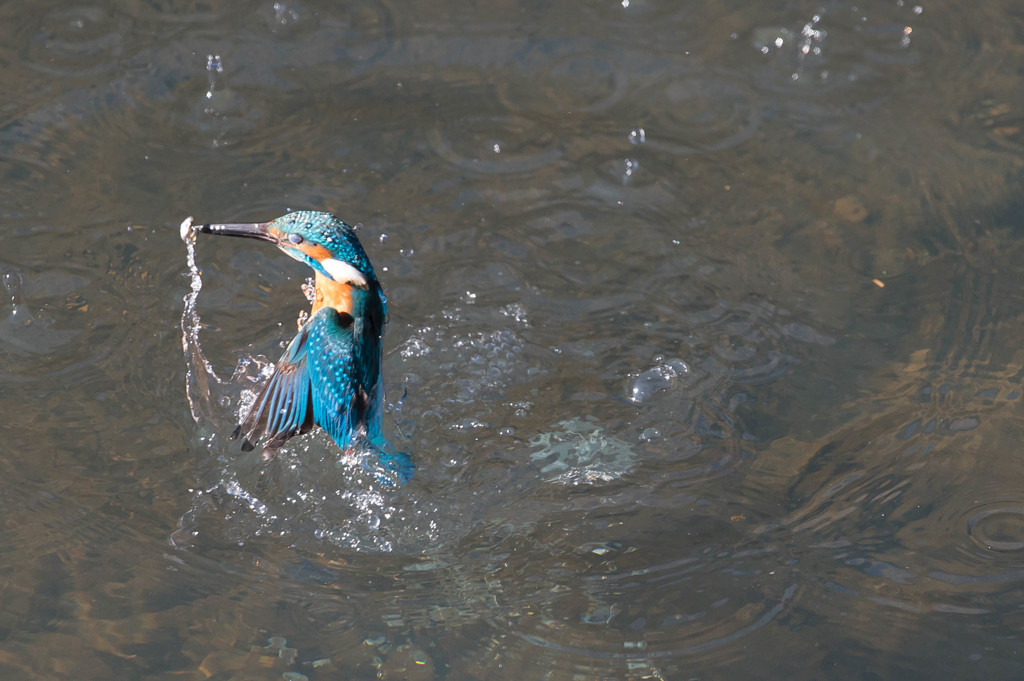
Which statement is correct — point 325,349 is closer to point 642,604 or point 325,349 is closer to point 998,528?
point 642,604

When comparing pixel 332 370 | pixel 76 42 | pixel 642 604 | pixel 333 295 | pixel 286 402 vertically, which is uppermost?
pixel 76 42

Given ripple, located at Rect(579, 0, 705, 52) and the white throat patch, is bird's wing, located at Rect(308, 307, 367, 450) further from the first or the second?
ripple, located at Rect(579, 0, 705, 52)

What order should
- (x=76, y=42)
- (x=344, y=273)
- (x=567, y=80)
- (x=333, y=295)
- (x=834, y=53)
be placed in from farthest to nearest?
A: 1. (x=834, y=53)
2. (x=567, y=80)
3. (x=76, y=42)
4. (x=333, y=295)
5. (x=344, y=273)

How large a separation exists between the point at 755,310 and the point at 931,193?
114 centimetres

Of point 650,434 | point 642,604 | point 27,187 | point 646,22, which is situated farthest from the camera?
point 646,22

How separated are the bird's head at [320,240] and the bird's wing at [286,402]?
9.3 inches

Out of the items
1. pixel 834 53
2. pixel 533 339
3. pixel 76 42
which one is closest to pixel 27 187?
pixel 76 42

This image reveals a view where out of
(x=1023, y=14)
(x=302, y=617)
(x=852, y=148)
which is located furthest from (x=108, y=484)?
(x=1023, y=14)

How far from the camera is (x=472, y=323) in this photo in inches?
176

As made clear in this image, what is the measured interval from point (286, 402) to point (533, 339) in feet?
4.36

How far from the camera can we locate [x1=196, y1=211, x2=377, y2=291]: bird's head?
3.46m

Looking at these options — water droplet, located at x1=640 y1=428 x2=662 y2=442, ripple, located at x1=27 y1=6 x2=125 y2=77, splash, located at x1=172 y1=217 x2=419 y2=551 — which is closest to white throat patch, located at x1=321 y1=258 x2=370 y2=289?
splash, located at x1=172 y1=217 x2=419 y2=551

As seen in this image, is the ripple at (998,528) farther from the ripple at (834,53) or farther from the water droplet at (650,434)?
the ripple at (834,53)

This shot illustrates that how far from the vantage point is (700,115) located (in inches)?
207
